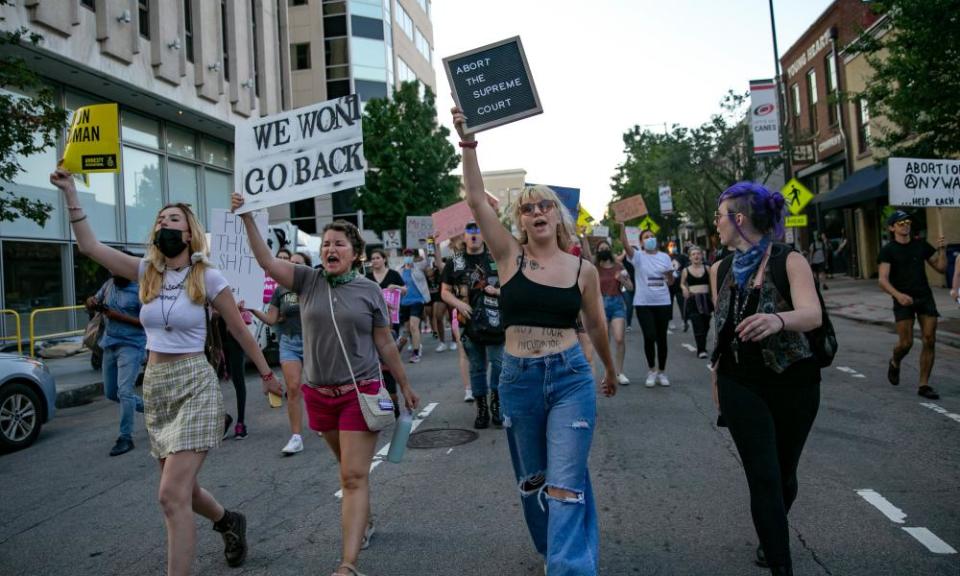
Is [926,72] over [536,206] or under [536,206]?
over

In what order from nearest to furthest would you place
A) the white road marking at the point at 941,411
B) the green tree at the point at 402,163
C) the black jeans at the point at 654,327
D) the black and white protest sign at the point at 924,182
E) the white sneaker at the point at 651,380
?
the white road marking at the point at 941,411
the white sneaker at the point at 651,380
the black jeans at the point at 654,327
the black and white protest sign at the point at 924,182
the green tree at the point at 402,163

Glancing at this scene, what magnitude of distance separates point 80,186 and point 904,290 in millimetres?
18065

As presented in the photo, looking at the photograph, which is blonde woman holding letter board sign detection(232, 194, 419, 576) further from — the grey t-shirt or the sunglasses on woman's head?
the sunglasses on woman's head

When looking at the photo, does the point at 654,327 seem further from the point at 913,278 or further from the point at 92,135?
the point at 92,135

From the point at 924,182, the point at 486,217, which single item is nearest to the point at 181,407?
the point at 486,217

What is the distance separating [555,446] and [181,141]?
23.4m

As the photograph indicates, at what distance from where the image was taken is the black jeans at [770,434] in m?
3.32

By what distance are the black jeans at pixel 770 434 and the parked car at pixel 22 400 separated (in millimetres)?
7474

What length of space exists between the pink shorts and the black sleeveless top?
0.94 meters

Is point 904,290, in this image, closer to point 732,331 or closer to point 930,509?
point 930,509

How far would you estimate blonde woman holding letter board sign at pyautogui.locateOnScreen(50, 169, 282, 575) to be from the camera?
11.9 feet

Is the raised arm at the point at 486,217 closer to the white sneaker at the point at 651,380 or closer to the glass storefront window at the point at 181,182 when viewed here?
the white sneaker at the point at 651,380

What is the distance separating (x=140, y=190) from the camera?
846 inches

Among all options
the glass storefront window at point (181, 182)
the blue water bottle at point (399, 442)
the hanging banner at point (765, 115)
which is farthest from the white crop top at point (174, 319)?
the hanging banner at point (765, 115)
